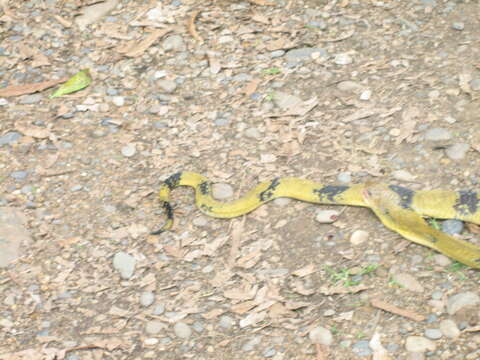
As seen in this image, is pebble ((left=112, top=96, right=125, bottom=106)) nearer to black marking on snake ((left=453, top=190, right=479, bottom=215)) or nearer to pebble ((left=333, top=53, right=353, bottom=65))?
pebble ((left=333, top=53, right=353, bottom=65))

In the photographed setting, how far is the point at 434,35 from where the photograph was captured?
6906mm

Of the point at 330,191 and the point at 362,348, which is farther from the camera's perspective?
the point at 330,191

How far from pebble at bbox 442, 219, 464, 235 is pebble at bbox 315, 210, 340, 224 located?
32.4 inches

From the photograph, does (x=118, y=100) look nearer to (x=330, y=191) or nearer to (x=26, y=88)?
(x=26, y=88)

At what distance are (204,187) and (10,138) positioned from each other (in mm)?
2107

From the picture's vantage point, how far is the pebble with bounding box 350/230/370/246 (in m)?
5.18

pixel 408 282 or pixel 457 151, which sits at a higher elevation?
pixel 457 151

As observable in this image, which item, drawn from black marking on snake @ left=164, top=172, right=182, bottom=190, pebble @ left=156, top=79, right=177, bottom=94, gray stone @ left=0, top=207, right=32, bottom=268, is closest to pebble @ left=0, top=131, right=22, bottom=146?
gray stone @ left=0, top=207, right=32, bottom=268

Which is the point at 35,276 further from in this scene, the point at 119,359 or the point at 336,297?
the point at 336,297

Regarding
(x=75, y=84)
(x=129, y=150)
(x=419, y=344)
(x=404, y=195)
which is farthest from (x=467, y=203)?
(x=75, y=84)

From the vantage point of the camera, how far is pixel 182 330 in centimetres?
483

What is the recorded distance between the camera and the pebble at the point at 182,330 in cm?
480

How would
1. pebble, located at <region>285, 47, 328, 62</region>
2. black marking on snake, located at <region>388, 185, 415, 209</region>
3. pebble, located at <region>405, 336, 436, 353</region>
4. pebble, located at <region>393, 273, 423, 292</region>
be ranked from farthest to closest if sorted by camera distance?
pebble, located at <region>285, 47, 328, 62</region> < black marking on snake, located at <region>388, 185, 415, 209</region> < pebble, located at <region>393, 273, 423, 292</region> < pebble, located at <region>405, 336, 436, 353</region>

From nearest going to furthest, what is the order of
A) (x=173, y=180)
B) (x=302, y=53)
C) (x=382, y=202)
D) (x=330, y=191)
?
1. (x=382, y=202)
2. (x=330, y=191)
3. (x=173, y=180)
4. (x=302, y=53)
